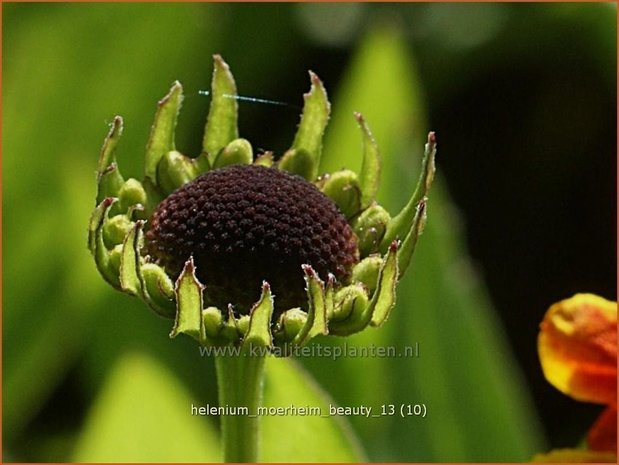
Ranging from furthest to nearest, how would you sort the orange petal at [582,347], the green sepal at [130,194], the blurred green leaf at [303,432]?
the blurred green leaf at [303,432] → the orange petal at [582,347] → the green sepal at [130,194]

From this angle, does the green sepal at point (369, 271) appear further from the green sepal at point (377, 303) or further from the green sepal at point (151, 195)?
the green sepal at point (151, 195)

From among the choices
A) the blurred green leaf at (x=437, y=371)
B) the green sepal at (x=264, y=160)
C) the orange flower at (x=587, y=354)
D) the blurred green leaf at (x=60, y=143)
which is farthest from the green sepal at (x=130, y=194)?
the blurred green leaf at (x=60, y=143)

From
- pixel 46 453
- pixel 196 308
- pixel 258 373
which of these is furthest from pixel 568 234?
pixel 196 308

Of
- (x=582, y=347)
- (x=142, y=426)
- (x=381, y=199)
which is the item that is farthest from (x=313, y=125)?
(x=142, y=426)

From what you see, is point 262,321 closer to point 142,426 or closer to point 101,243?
point 101,243

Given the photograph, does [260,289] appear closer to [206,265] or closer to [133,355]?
[206,265]

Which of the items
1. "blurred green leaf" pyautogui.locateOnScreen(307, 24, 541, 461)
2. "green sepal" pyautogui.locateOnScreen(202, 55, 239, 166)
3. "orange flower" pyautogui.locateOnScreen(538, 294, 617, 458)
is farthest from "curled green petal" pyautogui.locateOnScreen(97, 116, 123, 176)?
"blurred green leaf" pyautogui.locateOnScreen(307, 24, 541, 461)

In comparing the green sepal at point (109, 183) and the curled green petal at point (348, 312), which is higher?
the green sepal at point (109, 183)
